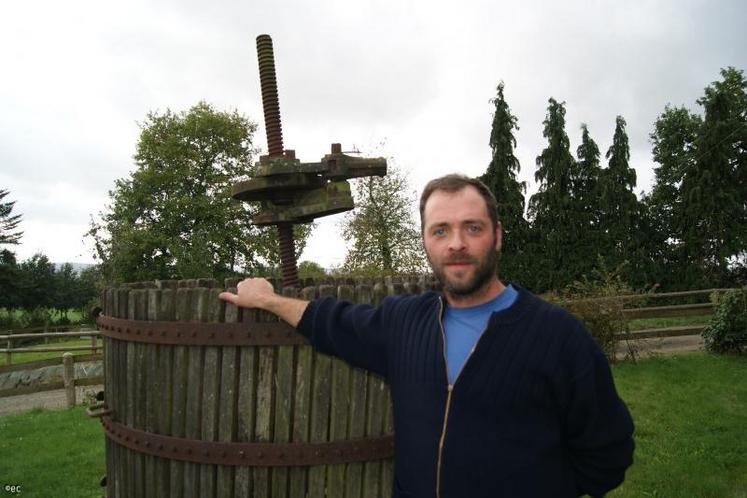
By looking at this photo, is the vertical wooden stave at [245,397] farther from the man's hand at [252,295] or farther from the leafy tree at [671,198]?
the leafy tree at [671,198]

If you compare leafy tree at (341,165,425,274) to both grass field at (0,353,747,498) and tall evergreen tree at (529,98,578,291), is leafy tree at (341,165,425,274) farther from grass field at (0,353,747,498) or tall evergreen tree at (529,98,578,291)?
grass field at (0,353,747,498)

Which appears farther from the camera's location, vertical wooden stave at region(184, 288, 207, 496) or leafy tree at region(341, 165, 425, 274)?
leafy tree at region(341, 165, 425, 274)

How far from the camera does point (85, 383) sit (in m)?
11.2

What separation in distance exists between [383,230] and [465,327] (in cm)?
2491

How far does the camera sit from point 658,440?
7.24 m

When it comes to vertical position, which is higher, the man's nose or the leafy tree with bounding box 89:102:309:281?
the leafy tree with bounding box 89:102:309:281

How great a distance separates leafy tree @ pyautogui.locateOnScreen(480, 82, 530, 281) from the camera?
28312mm

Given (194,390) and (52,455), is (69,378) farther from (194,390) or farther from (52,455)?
(194,390)

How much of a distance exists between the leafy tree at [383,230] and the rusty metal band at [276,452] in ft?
Result: 73.9

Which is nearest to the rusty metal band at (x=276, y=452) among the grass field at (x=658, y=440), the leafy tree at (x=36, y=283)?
the grass field at (x=658, y=440)

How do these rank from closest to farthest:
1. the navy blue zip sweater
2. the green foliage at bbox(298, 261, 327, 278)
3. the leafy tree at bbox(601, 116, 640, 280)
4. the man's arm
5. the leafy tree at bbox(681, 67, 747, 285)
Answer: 1. the navy blue zip sweater
2. the man's arm
3. the green foliage at bbox(298, 261, 327, 278)
4. the leafy tree at bbox(681, 67, 747, 285)
5. the leafy tree at bbox(601, 116, 640, 280)

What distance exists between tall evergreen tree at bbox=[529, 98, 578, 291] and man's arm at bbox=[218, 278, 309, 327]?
1030 inches

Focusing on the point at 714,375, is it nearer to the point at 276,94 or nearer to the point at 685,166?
the point at 276,94

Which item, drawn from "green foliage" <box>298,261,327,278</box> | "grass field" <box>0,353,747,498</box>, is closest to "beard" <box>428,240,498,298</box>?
"grass field" <box>0,353,747,498</box>
